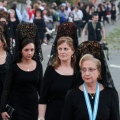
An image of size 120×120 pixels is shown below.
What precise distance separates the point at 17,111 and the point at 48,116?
2.33 ft

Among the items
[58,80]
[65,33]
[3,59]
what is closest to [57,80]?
[58,80]

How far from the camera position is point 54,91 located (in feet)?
18.8

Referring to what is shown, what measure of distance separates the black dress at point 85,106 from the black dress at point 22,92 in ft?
6.45

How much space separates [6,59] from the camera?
718 centimetres

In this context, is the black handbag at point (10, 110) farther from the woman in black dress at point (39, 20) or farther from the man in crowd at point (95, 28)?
the woman in black dress at point (39, 20)

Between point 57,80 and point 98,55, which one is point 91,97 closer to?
point 98,55

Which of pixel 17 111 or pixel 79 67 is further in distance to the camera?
pixel 17 111

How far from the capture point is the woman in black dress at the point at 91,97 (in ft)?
14.2

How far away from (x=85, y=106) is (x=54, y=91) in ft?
4.69

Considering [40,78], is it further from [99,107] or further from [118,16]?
[118,16]

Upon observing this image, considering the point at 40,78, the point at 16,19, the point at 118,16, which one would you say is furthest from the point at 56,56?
the point at 118,16

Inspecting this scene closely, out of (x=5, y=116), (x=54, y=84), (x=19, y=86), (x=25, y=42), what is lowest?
(x=5, y=116)

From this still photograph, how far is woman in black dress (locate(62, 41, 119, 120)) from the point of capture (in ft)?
14.2

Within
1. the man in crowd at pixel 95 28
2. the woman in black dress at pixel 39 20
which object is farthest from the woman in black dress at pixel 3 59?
the woman in black dress at pixel 39 20
